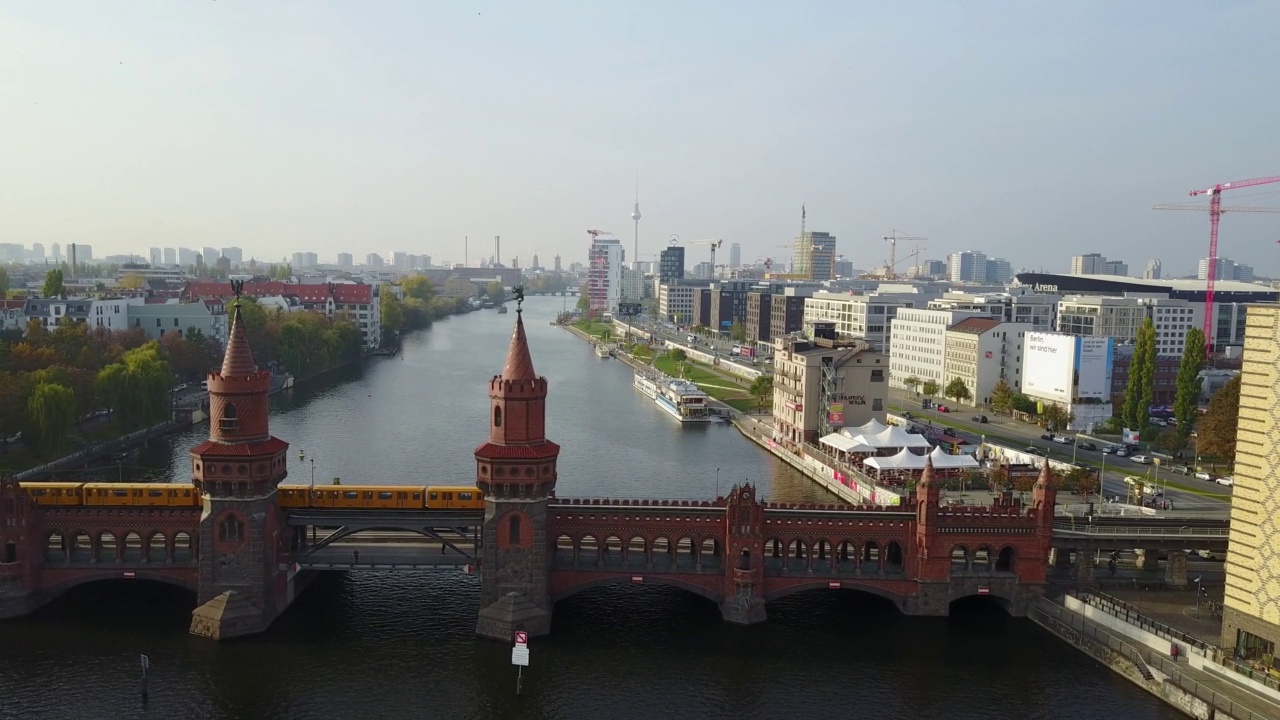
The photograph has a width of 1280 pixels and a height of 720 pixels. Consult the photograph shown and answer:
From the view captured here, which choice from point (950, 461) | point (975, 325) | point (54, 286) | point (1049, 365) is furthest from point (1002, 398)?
point (54, 286)

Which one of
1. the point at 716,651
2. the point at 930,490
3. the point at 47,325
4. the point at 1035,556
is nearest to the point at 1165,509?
the point at 1035,556

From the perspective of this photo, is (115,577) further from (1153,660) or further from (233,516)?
(1153,660)

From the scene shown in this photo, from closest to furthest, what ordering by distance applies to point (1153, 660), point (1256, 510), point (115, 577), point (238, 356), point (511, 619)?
point (1256, 510), point (1153, 660), point (511, 619), point (238, 356), point (115, 577)

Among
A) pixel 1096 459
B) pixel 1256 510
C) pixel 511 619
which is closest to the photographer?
pixel 1256 510

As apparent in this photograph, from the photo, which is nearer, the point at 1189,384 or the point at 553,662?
the point at 553,662

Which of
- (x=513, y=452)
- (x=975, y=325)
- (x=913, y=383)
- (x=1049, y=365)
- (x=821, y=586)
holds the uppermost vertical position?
(x=975, y=325)

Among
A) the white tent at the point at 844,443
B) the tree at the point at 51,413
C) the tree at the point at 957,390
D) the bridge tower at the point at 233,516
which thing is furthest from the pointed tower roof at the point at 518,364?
the tree at the point at 957,390
